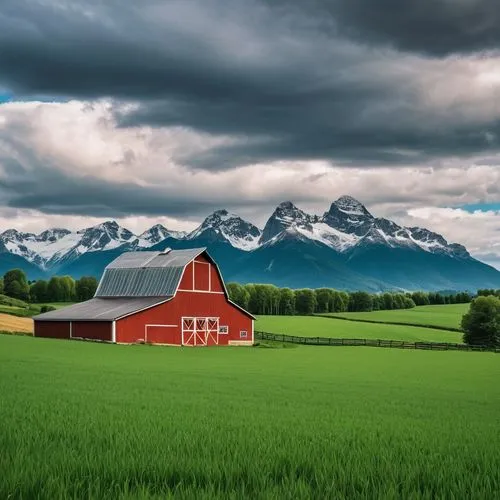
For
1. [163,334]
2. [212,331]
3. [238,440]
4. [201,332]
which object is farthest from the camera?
[212,331]

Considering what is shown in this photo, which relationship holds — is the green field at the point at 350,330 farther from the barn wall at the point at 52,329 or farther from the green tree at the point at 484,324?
the barn wall at the point at 52,329

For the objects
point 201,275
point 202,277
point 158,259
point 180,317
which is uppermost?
point 158,259

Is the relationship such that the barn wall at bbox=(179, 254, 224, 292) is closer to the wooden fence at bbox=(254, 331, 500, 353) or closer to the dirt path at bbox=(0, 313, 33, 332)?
the wooden fence at bbox=(254, 331, 500, 353)

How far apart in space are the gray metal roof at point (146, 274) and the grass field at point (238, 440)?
158ft

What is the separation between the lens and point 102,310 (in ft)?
259

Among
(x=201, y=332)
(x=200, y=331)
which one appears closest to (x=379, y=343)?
(x=201, y=332)

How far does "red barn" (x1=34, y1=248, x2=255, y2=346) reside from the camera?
75.4 m

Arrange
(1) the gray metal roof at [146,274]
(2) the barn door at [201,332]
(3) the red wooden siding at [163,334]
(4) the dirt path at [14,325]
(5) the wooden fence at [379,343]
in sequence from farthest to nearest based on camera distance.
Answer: (5) the wooden fence at [379,343], (4) the dirt path at [14,325], (2) the barn door at [201,332], (1) the gray metal roof at [146,274], (3) the red wooden siding at [163,334]

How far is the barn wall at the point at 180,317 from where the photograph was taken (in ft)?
246

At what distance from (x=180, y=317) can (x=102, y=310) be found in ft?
28.1

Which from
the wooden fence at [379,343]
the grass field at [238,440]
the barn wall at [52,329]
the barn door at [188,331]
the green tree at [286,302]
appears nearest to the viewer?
the grass field at [238,440]

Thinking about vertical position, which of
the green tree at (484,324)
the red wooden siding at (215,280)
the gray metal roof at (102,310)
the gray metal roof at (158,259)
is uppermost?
the gray metal roof at (158,259)

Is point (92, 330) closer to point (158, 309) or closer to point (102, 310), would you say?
point (102, 310)

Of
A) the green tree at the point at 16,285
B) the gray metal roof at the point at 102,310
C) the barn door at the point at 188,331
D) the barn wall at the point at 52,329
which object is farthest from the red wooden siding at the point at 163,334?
the green tree at the point at 16,285
